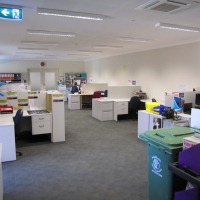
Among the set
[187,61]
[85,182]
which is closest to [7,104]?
[85,182]

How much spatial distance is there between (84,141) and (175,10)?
335 cm

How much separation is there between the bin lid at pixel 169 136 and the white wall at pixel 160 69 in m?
4.22

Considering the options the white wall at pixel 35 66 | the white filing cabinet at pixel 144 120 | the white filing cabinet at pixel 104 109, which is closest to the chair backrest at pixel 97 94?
the white filing cabinet at pixel 104 109

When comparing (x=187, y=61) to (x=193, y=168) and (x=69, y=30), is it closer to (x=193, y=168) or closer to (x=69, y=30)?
(x=69, y=30)

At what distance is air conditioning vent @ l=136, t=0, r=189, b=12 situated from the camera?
2965 mm

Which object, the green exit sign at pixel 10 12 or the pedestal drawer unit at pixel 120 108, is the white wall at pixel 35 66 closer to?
the pedestal drawer unit at pixel 120 108

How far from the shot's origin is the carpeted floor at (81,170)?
9.03 ft

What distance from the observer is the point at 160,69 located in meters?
7.34

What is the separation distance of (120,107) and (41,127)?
126 inches

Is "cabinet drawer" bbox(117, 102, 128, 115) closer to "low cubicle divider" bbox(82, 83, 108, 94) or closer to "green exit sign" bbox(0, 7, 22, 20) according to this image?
"low cubicle divider" bbox(82, 83, 108, 94)

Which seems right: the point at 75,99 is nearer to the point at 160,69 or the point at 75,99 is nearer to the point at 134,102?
the point at 134,102

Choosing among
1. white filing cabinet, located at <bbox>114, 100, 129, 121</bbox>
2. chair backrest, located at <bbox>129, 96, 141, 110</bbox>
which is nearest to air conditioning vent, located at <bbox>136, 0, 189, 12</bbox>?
chair backrest, located at <bbox>129, 96, 141, 110</bbox>

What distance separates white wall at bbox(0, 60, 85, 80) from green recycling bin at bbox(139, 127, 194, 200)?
11696 millimetres

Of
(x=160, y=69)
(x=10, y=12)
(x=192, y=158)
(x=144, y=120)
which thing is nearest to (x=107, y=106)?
(x=160, y=69)
